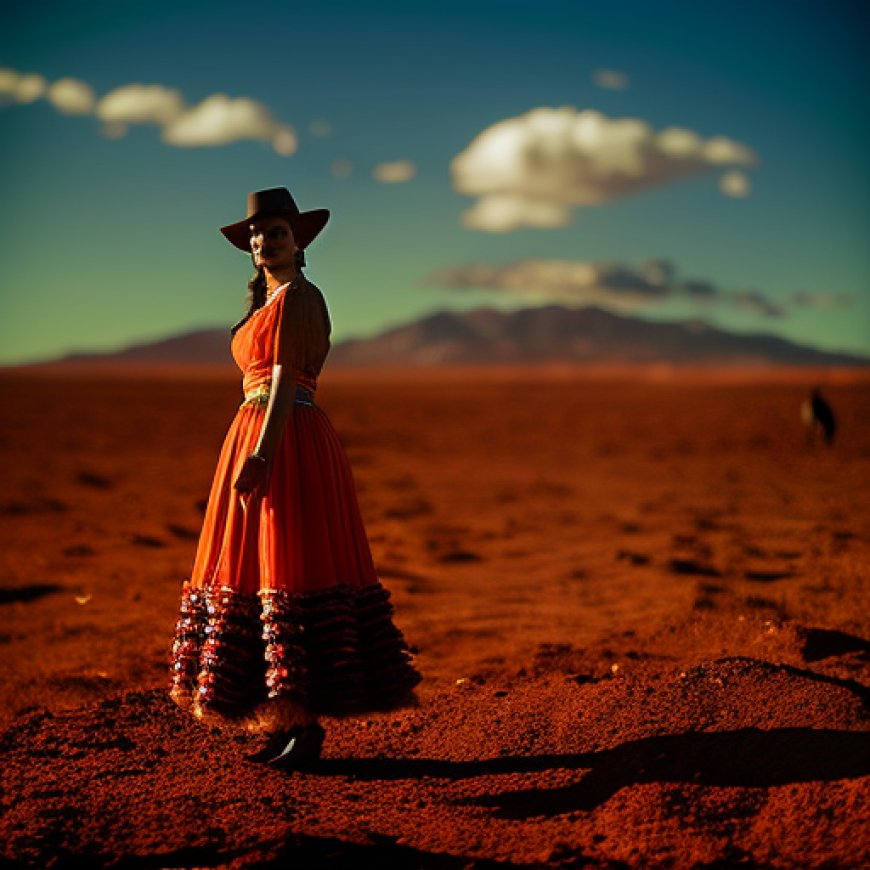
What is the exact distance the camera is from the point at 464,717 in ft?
15.4

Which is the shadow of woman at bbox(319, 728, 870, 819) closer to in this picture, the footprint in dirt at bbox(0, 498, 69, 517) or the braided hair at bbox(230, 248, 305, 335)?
the braided hair at bbox(230, 248, 305, 335)

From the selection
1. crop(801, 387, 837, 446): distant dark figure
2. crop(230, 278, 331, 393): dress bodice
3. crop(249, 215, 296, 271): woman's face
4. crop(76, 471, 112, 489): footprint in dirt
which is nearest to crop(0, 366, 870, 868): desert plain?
crop(230, 278, 331, 393): dress bodice

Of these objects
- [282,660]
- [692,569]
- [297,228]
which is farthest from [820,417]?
[282,660]

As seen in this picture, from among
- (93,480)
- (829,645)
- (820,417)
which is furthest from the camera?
(820,417)

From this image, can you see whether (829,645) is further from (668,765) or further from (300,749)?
(300,749)

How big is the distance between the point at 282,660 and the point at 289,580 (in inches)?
11.4

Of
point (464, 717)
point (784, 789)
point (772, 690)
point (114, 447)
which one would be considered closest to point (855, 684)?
point (772, 690)

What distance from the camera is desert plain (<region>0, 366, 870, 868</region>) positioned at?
346 centimetres

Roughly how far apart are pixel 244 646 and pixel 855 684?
3.00 m

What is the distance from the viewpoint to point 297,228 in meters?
3.97

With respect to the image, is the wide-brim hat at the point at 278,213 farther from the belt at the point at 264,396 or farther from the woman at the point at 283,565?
the belt at the point at 264,396

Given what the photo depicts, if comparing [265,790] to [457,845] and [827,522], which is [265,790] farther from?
[827,522]

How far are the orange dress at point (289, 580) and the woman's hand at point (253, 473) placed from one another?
0.27 feet

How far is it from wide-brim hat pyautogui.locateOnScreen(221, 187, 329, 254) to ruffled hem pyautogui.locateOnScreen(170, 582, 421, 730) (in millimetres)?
1403
